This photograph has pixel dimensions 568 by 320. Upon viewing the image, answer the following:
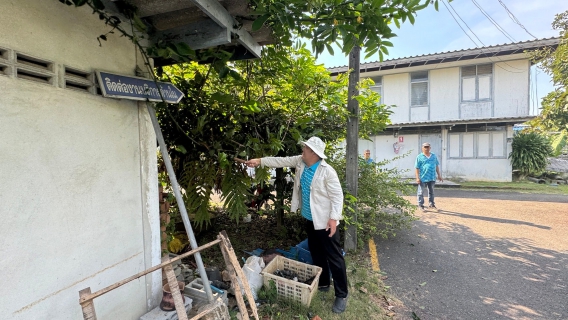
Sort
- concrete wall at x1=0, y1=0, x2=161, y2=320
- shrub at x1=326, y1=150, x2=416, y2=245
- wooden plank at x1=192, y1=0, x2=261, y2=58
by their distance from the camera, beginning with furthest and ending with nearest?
shrub at x1=326, y1=150, x2=416, y2=245
wooden plank at x1=192, y1=0, x2=261, y2=58
concrete wall at x1=0, y1=0, x2=161, y2=320

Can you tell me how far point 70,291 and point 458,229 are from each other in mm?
6178

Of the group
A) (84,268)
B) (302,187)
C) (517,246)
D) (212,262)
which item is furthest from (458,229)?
(84,268)

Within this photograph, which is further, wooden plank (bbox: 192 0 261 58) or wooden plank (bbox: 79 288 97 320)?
wooden plank (bbox: 192 0 261 58)

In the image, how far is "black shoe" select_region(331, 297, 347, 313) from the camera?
282 cm

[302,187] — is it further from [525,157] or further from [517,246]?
[525,157]

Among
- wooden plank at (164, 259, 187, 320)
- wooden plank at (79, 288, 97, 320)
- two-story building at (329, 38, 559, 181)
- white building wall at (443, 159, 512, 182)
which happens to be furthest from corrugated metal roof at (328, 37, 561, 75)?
wooden plank at (79, 288, 97, 320)

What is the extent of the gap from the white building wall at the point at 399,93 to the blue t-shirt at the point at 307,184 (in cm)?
1120

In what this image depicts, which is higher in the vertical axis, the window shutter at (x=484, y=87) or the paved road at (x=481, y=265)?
the window shutter at (x=484, y=87)

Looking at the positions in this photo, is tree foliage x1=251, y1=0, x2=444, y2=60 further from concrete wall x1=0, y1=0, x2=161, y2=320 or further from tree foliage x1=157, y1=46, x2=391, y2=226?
concrete wall x1=0, y1=0, x2=161, y2=320

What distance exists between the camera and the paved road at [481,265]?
2957 mm

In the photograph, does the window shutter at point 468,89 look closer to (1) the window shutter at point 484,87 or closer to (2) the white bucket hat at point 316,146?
(1) the window shutter at point 484,87

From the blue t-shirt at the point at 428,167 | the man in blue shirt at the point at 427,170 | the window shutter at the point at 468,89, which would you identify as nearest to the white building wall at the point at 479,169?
the window shutter at the point at 468,89

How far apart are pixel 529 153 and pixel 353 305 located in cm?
1280

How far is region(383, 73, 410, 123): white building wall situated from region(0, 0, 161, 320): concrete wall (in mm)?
12595
